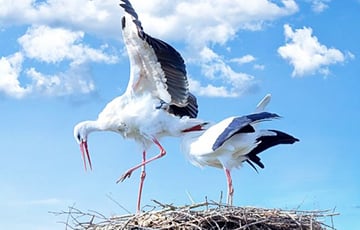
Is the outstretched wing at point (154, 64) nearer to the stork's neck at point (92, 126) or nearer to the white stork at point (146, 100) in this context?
the white stork at point (146, 100)

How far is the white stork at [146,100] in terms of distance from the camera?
31.8ft

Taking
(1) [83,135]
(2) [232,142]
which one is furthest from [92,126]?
(2) [232,142]

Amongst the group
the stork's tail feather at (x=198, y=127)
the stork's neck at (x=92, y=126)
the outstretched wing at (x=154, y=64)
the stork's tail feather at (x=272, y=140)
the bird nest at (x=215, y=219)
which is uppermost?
the outstretched wing at (x=154, y=64)

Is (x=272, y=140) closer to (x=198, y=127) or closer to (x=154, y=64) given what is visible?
(x=198, y=127)

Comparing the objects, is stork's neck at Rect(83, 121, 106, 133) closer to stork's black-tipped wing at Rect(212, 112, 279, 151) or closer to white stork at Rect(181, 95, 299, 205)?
white stork at Rect(181, 95, 299, 205)

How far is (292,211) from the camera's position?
812cm

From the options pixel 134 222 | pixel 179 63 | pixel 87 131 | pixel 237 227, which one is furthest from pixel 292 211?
pixel 87 131

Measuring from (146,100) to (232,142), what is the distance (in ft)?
4.52

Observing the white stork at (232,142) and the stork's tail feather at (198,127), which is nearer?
the white stork at (232,142)

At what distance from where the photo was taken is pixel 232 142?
910cm

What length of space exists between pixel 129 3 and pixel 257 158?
6.43 ft

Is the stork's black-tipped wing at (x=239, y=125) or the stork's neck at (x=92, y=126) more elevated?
the stork's neck at (x=92, y=126)

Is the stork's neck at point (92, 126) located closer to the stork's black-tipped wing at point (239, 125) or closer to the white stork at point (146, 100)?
the white stork at point (146, 100)

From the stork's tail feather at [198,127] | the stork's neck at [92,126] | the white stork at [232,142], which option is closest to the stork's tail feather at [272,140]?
the white stork at [232,142]
